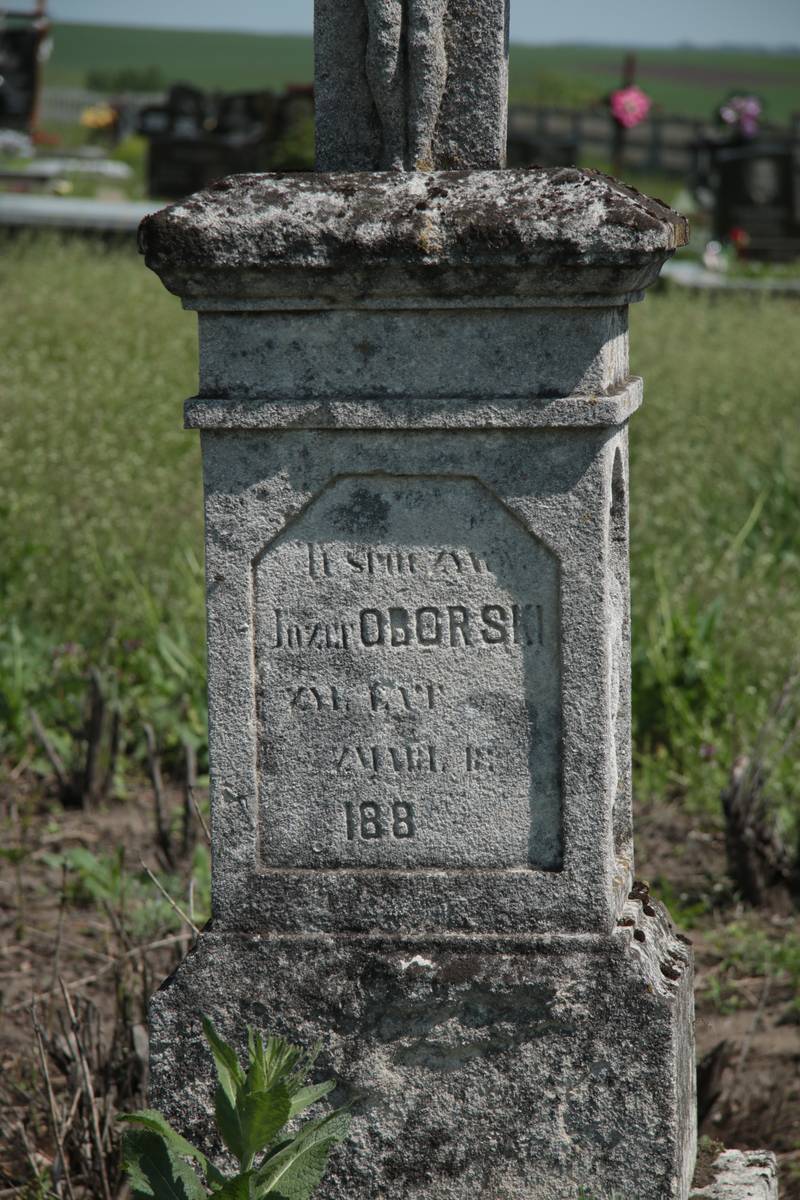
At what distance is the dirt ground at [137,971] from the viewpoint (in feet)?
9.46

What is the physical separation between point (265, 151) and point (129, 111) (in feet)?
47.1

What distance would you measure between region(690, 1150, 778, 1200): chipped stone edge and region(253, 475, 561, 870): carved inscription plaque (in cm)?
66

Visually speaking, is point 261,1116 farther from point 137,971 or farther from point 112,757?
point 112,757

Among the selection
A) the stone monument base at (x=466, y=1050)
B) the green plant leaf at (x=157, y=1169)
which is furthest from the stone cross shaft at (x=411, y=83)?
the green plant leaf at (x=157, y=1169)

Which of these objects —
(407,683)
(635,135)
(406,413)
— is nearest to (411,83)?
(406,413)

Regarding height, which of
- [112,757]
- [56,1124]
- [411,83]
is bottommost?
[112,757]

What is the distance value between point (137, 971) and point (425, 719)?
0.87m

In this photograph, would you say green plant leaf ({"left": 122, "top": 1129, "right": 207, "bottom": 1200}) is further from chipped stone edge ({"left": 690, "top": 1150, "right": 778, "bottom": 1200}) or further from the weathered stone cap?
the weathered stone cap

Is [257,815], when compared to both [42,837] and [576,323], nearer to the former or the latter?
[576,323]

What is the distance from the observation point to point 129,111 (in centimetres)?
2870

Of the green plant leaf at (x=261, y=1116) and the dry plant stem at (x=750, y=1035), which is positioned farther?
the dry plant stem at (x=750, y=1035)

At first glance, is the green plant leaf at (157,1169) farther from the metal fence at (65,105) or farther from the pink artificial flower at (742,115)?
the metal fence at (65,105)

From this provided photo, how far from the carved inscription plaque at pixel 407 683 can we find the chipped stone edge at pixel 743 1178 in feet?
2.18

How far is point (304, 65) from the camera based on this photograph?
81625mm
